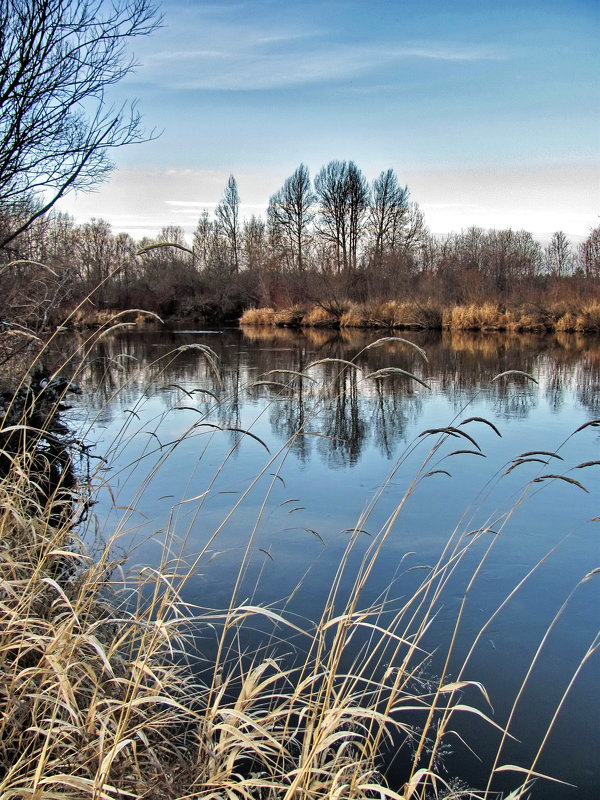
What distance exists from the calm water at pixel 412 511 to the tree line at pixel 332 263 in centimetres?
1528

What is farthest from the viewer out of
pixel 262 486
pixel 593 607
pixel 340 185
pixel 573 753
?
pixel 340 185

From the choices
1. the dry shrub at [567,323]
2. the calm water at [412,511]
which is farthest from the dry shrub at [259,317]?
the calm water at [412,511]

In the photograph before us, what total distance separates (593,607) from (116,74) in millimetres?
6709

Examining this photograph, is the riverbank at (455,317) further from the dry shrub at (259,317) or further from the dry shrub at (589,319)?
the dry shrub at (259,317)

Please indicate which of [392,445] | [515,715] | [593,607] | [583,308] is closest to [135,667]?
[515,715]

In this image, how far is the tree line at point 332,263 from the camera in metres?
25.5

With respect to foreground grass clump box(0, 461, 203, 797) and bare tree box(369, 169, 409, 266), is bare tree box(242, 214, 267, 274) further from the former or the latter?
foreground grass clump box(0, 461, 203, 797)

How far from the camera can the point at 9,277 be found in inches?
266

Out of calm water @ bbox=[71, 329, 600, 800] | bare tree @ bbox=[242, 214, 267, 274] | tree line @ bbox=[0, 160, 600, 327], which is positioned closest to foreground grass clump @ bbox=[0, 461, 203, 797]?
calm water @ bbox=[71, 329, 600, 800]

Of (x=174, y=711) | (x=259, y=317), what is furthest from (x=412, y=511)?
(x=259, y=317)

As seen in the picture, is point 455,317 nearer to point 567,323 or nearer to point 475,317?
point 475,317

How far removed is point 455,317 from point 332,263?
32.0 feet

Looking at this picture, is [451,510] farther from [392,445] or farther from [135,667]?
[135,667]

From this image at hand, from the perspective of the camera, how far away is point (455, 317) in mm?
23594
